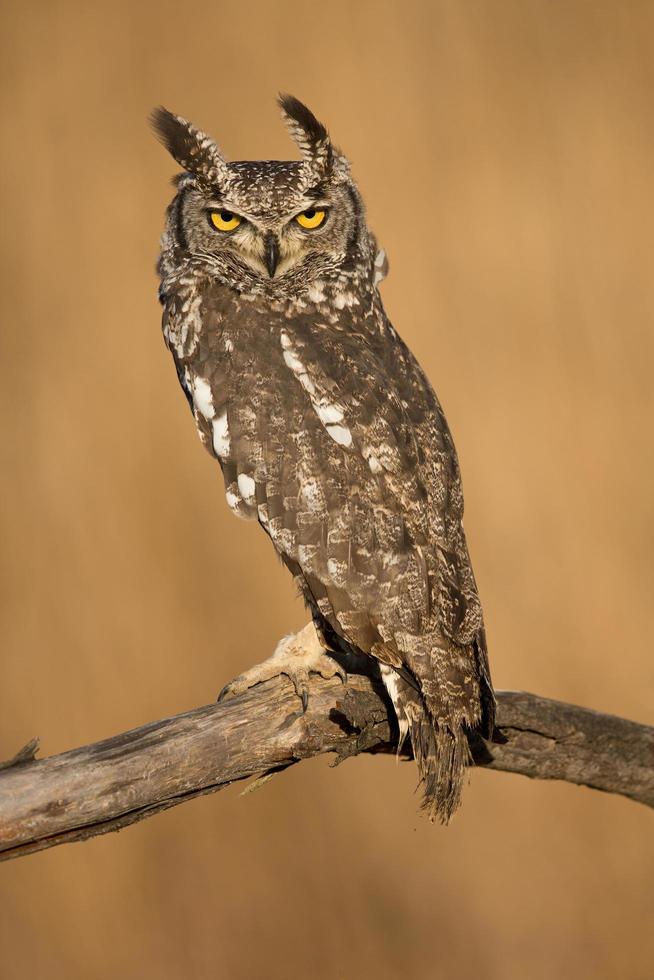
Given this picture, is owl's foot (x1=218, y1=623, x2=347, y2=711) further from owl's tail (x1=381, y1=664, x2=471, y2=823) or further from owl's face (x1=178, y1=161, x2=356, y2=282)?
owl's face (x1=178, y1=161, x2=356, y2=282)

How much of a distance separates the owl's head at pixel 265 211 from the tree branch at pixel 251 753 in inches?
29.8

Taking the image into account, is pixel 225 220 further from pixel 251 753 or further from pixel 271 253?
pixel 251 753

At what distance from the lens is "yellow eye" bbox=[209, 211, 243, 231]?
172cm

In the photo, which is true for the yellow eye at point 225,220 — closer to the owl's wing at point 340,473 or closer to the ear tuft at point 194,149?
the ear tuft at point 194,149

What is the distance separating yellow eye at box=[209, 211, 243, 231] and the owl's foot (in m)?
0.77

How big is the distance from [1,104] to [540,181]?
158 centimetres

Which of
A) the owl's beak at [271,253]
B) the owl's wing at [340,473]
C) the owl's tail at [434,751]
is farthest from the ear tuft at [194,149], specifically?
the owl's tail at [434,751]

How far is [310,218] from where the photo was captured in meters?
1.76

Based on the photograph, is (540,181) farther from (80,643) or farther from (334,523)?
(80,643)

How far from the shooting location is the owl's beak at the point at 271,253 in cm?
169

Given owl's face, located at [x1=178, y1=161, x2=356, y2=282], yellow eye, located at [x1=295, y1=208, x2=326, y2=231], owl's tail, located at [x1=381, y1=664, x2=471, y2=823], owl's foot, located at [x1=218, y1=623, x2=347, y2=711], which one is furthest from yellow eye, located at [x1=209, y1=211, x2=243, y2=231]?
owl's tail, located at [x1=381, y1=664, x2=471, y2=823]

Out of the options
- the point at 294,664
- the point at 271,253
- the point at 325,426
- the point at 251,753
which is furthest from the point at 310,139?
the point at 251,753

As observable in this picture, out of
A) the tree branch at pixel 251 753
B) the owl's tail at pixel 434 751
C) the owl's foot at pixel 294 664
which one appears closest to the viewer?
the tree branch at pixel 251 753

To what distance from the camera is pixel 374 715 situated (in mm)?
1592
